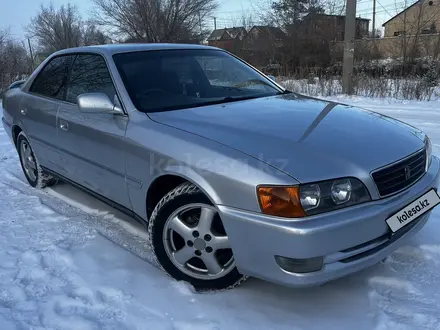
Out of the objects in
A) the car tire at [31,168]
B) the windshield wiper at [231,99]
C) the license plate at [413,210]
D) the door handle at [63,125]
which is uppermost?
the windshield wiper at [231,99]

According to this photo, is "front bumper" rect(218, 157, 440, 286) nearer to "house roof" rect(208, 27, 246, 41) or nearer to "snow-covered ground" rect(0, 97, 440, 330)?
"snow-covered ground" rect(0, 97, 440, 330)

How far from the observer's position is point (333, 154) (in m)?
2.17

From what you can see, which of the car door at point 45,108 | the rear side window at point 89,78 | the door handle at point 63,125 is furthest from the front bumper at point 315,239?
the car door at point 45,108

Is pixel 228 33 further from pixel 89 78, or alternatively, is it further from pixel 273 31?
pixel 89 78

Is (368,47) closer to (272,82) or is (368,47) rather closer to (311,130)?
(272,82)

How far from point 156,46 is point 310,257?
7.42ft

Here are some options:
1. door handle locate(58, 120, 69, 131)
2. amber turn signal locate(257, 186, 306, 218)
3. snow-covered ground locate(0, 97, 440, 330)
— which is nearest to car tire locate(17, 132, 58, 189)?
door handle locate(58, 120, 69, 131)

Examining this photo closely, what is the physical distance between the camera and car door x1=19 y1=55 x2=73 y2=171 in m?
3.69

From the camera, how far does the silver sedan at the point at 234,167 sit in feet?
6.66

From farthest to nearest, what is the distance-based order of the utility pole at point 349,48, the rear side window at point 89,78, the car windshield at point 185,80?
the utility pole at point 349,48
the rear side window at point 89,78
the car windshield at point 185,80

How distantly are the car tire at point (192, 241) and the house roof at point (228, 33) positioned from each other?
84.6 feet

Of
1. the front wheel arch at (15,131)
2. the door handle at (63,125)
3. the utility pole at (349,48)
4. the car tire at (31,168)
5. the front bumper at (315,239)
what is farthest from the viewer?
the utility pole at (349,48)

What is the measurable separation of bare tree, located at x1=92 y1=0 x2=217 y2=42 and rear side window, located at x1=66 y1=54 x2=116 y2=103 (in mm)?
24760

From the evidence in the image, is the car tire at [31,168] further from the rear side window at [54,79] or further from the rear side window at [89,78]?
the rear side window at [89,78]
